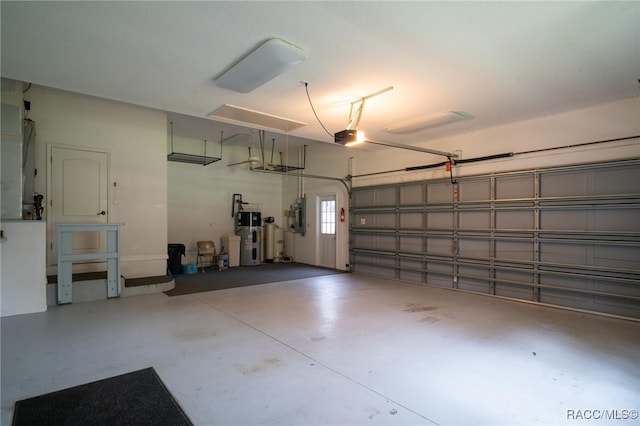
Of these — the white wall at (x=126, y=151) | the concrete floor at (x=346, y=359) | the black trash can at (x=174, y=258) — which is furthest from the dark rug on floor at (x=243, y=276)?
the concrete floor at (x=346, y=359)

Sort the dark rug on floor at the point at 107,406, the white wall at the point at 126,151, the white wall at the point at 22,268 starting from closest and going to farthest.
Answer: the dark rug on floor at the point at 107,406
the white wall at the point at 22,268
the white wall at the point at 126,151

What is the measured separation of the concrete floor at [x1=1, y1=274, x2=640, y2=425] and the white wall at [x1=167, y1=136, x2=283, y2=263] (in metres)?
4.04

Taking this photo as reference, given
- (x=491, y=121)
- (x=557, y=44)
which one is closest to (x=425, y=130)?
(x=491, y=121)

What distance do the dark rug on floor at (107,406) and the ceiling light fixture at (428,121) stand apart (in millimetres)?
4676

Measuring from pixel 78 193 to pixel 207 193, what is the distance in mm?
3702

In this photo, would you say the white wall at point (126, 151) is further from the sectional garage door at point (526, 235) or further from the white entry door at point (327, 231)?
the sectional garage door at point (526, 235)

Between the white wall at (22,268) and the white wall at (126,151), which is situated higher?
the white wall at (126,151)

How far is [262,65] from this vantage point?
318cm

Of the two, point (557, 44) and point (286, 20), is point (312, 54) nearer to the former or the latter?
point (286, 20)

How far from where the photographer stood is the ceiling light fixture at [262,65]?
2906 mm

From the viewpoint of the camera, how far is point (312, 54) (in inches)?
121

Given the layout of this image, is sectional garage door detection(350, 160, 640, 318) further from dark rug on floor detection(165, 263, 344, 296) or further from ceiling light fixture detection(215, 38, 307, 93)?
ceiling light fixture detection(215, 38, 307, 93)

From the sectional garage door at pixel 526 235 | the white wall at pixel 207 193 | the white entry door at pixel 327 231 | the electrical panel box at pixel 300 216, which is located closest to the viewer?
the sectional garage door at pixel 526 235

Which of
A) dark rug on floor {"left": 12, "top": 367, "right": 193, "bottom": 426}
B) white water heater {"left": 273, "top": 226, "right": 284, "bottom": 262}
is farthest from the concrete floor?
white water heater {"left": 273, "top": 226, "right": 284, "bottom": 262}
